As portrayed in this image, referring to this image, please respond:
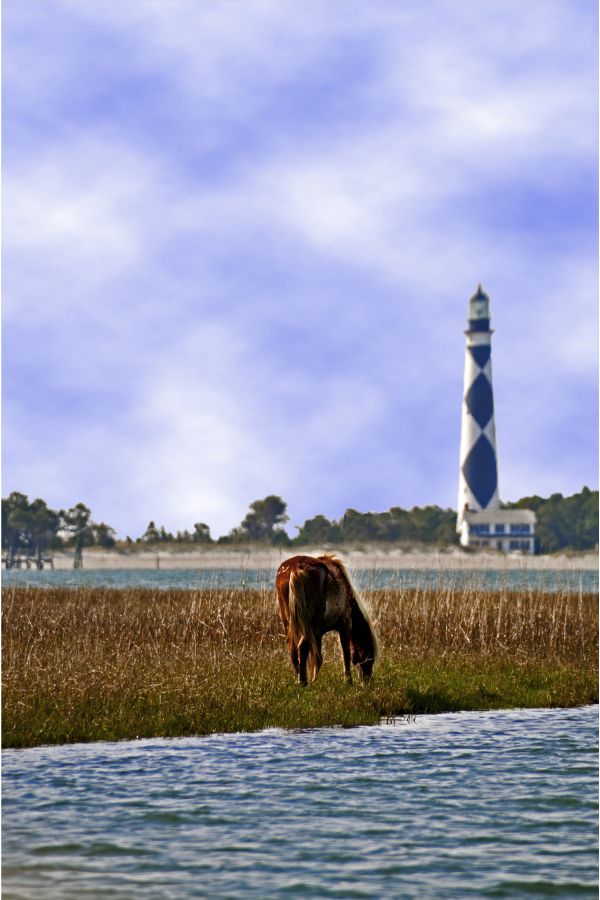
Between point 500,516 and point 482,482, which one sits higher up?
point 482,482

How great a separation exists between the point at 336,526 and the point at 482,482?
22.7 metres

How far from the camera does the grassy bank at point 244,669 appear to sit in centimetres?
1413

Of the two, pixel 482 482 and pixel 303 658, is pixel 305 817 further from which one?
pixel 482 482

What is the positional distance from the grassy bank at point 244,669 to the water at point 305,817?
30.5 inches

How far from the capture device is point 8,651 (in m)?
18.5

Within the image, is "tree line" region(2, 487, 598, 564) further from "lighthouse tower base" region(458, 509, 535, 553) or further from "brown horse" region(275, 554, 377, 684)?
"brown horse" region(275, 554, 377, 684)

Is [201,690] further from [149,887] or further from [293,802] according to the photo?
[149,887]

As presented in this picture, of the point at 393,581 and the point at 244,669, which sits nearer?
the point at 244,669

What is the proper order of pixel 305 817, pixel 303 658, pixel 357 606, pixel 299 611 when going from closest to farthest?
pixel 305 817
pixel 299 611
pixel 303 658
pixel 357 606

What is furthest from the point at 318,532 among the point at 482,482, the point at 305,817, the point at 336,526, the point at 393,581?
the point at 305,817

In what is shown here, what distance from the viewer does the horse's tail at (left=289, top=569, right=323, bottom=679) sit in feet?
51.9

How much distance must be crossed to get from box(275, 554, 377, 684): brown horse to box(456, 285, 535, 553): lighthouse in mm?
111114

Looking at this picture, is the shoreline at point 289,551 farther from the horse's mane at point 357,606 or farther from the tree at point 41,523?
the horse's mane at point 357,606

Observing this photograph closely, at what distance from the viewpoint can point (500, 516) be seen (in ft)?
420
